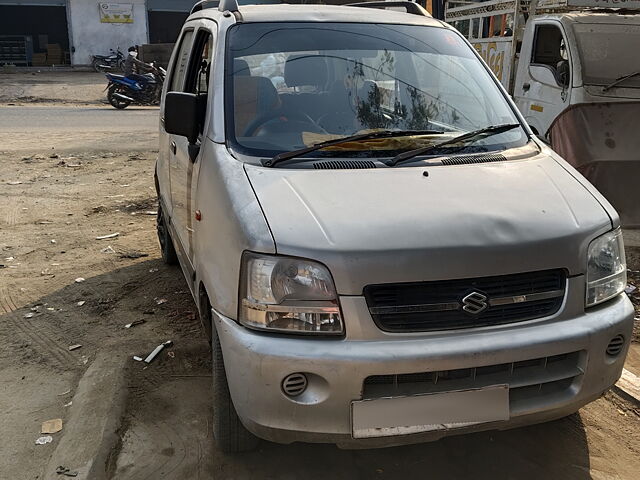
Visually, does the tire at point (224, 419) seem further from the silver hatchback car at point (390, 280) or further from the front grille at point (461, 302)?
the front grille at point (461, 302)

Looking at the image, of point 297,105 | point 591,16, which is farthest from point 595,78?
point 297,105

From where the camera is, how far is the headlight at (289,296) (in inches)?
86.9

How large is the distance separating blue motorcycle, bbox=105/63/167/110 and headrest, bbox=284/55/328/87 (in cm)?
1453

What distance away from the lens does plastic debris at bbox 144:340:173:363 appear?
3.64m

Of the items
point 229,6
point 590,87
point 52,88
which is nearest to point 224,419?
point 229,6

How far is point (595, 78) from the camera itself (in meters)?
6.35

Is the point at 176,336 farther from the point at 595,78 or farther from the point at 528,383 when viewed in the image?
the point at 595,78

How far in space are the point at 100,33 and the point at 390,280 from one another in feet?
101

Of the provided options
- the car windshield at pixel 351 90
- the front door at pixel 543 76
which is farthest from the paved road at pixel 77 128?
the car windshield at pixel 351 90

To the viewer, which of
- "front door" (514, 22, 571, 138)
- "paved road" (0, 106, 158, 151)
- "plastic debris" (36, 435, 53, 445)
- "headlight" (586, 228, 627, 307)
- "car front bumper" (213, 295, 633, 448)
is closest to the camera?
"car front bumper" (213, 295, 633, 448)

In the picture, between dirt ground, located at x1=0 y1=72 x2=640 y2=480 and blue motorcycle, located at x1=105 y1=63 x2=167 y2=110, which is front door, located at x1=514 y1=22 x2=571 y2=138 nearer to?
dirt ground, located at x1=0 y1=72 x2=640 y2=480

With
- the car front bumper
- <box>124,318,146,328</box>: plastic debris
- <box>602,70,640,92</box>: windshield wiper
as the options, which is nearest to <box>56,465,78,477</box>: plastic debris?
the car front bumper

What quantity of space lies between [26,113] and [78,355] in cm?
1352

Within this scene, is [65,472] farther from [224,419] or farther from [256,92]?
[256,92]
